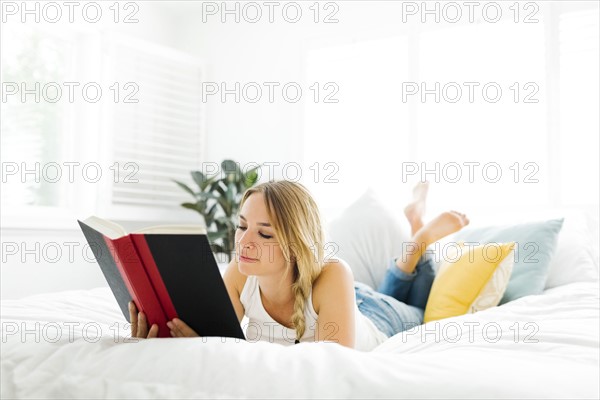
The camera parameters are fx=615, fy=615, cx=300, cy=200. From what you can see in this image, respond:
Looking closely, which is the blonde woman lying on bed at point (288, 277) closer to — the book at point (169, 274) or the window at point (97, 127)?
the book at point (169, 274)

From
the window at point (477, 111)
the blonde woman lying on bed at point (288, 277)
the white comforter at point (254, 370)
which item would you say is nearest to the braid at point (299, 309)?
the blonde woman lying on bed at point (288, 277)

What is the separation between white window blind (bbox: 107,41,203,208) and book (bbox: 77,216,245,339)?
274 centimetres

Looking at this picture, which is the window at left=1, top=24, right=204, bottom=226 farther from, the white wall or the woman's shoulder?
the woman's shoulder

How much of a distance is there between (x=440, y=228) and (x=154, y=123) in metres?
2.39

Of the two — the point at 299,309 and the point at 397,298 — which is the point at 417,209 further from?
the point at 299,309

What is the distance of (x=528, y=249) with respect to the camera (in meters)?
2.23

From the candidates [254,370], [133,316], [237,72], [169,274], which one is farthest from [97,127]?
[254,370]

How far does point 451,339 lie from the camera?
54.1 inches

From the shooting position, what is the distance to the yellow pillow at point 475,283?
6.66 ft

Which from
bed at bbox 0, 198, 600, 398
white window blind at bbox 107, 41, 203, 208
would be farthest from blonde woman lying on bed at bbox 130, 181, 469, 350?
white window blind at bbox 107, 41, 203, 208

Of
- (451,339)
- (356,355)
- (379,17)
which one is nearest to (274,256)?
(451,339)

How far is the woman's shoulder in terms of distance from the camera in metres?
1.44

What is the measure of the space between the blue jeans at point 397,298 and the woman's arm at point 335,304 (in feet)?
1.70

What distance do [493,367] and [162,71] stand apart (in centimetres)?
352
